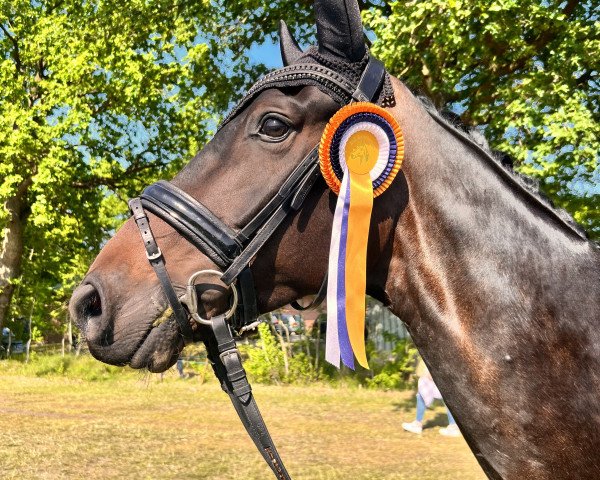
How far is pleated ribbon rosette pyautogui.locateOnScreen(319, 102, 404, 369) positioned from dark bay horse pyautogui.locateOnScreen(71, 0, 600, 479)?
0.22 feet

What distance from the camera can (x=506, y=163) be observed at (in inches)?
78.9

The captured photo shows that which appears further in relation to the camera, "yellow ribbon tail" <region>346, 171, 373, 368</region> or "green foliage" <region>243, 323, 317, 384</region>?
"green foliage" <region>243, 323, 317, 384</region>

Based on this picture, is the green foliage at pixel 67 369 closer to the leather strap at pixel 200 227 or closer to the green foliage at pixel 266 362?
the green foliage at pixel 266 362

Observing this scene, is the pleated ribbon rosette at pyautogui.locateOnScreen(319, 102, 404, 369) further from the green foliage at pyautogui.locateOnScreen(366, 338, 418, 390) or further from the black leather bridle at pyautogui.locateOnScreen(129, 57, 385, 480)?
the green foliage at pyautogui.locateOnScreen(366, 338, 418, 390)

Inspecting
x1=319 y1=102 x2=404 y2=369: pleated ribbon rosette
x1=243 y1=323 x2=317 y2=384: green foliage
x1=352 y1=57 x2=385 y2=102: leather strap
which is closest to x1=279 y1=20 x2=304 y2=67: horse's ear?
x1=352 y1=57 x2=385 y2=102: leather strap

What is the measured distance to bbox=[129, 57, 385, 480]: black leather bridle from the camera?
1.78 meters

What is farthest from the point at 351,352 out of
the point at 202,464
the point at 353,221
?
the point at 202,464

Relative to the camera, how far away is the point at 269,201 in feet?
5.98

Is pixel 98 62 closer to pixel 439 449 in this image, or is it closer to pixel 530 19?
pixel 530 19

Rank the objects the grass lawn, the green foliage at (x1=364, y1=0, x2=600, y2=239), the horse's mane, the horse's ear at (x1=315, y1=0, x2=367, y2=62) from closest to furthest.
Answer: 1. the horse's ear at (x1=315, y1=0, x2=367, y2=62)
2. the horse's mane
3. the grass lawn
4. the green foliage at (x1=364, y1=0, x2=600, y2=239)

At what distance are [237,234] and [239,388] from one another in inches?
20.0

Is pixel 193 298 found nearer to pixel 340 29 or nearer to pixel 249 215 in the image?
pixel 249 215

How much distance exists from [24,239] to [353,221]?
2094cm

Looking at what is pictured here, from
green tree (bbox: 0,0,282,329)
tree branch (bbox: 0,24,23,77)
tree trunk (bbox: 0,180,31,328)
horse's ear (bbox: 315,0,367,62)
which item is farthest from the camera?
tree trunk (bbox: 0,180,31,328)
